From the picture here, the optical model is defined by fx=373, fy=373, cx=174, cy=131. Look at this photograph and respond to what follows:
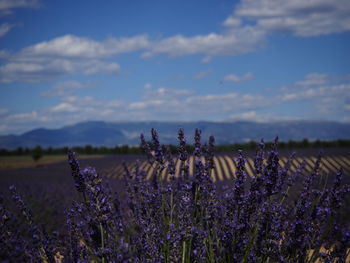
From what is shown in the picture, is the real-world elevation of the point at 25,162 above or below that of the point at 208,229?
below

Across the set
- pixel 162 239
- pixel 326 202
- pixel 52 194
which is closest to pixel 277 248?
pixel 326 202

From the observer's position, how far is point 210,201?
322 cm

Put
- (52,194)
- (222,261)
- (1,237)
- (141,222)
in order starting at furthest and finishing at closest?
(52,194)
(141,222)
(222,261)
(1,237)

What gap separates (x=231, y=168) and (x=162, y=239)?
17.4 m

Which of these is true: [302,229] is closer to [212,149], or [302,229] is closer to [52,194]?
[212,149]

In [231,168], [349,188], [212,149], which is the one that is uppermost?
[212,149]

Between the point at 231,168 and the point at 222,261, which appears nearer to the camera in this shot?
the point at 222,261

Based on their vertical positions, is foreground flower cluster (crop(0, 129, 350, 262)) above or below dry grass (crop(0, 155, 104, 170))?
above

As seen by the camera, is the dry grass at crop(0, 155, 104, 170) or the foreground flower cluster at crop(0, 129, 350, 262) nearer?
the foreground flower cluster at crop(0, 129, 350, 262)

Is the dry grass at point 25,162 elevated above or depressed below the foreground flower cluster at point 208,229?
below

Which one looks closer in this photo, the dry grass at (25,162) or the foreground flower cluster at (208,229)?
the foreground flower cluster at (208,229)

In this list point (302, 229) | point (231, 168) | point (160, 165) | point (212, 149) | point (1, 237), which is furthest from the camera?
point (231, 168)

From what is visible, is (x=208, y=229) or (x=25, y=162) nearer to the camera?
(x=208, y=229)

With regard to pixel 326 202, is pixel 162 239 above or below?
below
